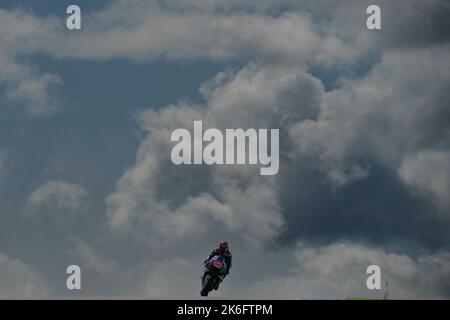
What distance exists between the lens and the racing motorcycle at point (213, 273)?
175 feet

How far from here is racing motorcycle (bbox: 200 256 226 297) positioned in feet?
175

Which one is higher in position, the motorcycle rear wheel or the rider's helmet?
the rider's helmet

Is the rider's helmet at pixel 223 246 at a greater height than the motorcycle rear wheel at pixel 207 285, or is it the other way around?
the rider's helmet at pixel 223 246

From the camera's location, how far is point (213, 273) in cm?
5341

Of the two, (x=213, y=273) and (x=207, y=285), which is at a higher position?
(x=213, y=273)
